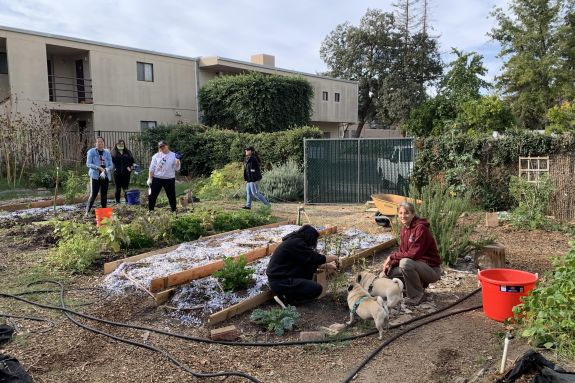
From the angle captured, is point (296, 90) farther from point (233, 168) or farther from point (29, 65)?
point (29, 65)

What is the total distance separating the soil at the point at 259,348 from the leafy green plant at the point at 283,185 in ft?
26.5

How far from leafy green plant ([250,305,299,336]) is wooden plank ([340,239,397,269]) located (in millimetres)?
1844

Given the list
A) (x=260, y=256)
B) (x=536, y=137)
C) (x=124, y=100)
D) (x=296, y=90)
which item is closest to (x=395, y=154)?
(x=536, y=137)

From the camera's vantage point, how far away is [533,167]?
34.3ft

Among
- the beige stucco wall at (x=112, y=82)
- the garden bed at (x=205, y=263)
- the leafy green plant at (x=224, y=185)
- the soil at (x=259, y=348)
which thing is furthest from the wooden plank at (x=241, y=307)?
the beige stucco wall at (x=112, y=82)

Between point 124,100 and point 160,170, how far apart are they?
566 inches

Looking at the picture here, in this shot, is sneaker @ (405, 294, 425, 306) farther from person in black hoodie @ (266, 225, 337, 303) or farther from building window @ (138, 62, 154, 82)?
building window @ (138, 62, 154, 82)

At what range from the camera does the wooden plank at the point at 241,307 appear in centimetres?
451

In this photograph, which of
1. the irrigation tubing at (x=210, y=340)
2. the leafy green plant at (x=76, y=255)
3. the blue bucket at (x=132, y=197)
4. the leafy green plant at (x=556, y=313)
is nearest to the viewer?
the leafy green plant at (x=556, y=313)

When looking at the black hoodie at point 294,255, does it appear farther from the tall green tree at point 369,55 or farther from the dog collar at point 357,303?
the tall green tree at point 369,55

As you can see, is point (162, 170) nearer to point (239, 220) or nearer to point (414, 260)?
point (239, 220)

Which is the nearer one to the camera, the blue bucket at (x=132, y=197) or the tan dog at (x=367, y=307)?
the tan dog at (x=367, y=307)

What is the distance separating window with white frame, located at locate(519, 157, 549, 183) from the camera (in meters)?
10.2

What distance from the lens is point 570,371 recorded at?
294 centimetres
